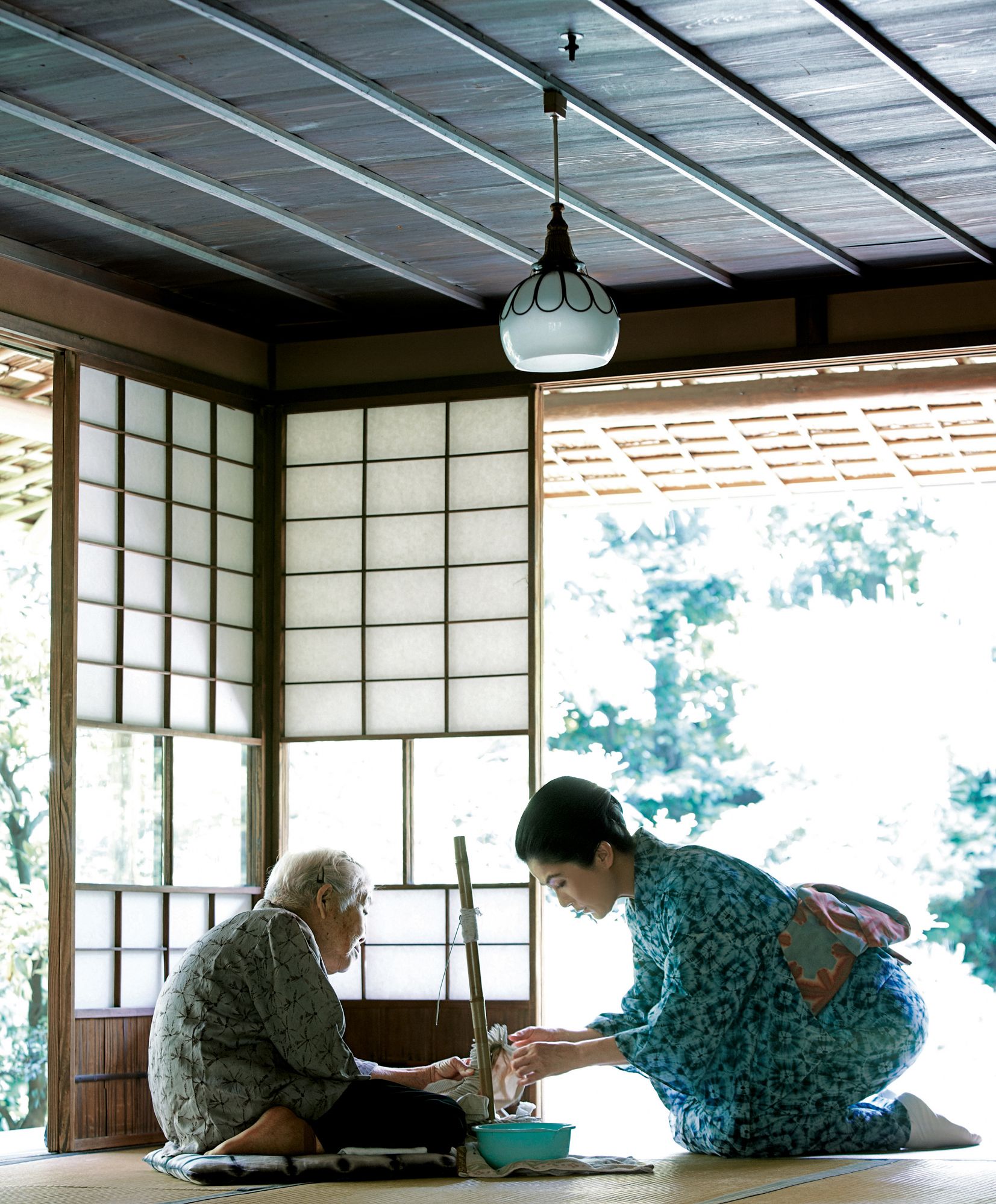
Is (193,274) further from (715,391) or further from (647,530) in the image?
(647,530)

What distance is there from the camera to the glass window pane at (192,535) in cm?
532

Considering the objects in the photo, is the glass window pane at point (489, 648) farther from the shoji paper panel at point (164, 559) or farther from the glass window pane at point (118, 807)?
the glass window pane at point (118, 807)

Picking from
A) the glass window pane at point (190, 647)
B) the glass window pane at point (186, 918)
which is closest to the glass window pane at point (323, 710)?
the glass window pane at point (190, 647)

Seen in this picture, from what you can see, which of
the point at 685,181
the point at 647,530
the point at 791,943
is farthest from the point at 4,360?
the point at 647,530

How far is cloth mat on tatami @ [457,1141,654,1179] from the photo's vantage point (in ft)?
10.7

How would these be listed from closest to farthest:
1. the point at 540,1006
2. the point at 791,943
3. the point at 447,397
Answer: the point at 791,943 < the point at 540,1006 < the point at 447,397

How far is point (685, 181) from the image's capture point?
436 centimetres

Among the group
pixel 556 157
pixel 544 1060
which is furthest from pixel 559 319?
pixel 544 1060

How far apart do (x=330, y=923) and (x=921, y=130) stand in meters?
2.39

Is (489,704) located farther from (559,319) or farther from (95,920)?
(559,319)

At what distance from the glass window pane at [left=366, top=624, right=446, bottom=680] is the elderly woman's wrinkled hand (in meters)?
2.20

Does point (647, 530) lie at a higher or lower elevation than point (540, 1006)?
higher

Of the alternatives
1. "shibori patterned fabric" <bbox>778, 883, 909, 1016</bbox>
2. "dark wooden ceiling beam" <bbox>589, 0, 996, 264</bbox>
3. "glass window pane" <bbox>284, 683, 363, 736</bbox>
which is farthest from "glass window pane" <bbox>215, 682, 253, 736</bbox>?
"dark wooden ceiling beam" <bbox>589, 0, 996, 264</bbox>

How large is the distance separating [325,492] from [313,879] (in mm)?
2199
